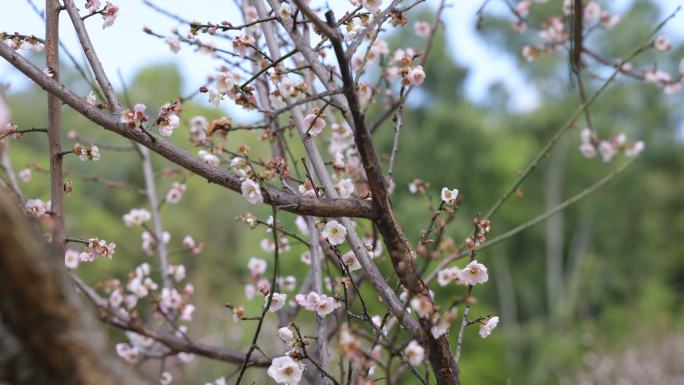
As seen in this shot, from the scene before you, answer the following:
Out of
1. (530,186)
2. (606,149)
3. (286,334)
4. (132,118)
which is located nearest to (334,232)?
(286,334)

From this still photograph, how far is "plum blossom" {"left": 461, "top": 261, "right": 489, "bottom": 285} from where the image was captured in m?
1.40

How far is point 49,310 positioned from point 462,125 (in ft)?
49.3

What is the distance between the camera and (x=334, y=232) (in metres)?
1.49

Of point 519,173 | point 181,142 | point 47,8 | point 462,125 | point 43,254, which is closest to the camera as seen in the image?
point 43,254

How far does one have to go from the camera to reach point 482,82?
18797mm

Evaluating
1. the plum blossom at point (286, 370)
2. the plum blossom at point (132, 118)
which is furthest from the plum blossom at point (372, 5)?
the plum blossom at point (286, 370)

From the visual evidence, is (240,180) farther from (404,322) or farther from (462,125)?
(462,125)

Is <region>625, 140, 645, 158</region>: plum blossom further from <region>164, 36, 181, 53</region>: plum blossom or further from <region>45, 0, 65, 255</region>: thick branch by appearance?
<region>45, 0, 65, 255</region>: thick branch

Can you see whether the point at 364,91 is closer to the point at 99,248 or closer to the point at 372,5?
the point at 372,5

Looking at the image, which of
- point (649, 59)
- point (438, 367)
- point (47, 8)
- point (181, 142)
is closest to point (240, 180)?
point (438, 367)

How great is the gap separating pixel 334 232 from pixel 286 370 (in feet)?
1.07

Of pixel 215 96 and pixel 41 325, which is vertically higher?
pixel 215 96

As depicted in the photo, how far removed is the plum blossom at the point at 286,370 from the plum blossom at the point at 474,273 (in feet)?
1.36

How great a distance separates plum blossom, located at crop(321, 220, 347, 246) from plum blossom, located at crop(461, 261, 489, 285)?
11.2 inches
